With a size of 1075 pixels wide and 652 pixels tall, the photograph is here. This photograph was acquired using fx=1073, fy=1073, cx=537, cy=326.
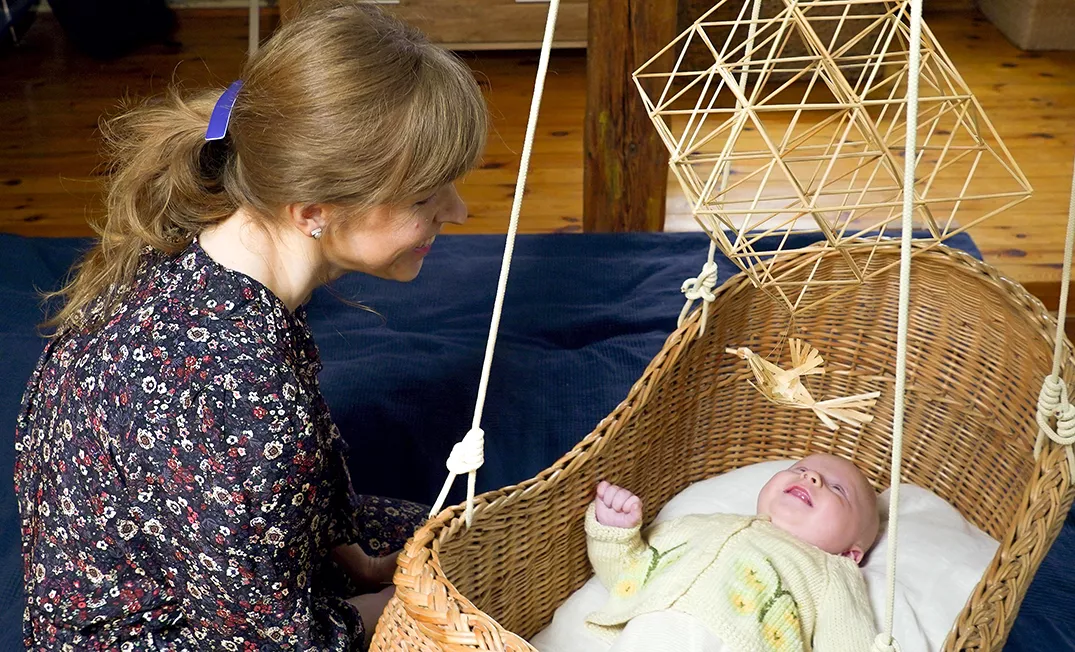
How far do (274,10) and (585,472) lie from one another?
2837mm

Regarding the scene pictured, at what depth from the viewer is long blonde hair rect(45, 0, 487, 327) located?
1.11m

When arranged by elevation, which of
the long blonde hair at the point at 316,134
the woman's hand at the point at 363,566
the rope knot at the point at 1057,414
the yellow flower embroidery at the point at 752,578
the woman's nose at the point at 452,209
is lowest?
the woman's hand at the point at 363,566

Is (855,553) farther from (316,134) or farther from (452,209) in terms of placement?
(316,134)

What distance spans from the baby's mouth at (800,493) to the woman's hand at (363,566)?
1.85 feet

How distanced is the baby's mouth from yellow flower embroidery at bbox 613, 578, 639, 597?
27 cm

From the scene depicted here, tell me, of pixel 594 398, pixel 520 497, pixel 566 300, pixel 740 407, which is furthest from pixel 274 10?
pixel 520 497

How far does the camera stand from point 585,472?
138cm

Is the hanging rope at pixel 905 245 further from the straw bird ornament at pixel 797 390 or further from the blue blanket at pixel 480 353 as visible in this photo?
the blue blanket at pixel 480 353

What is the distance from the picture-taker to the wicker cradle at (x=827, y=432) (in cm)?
118

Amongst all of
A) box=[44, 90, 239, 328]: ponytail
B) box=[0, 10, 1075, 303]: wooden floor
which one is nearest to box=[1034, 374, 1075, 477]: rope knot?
box=[44, 90, 239, 328]: ponytail

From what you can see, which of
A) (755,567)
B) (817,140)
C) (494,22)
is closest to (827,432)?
(755,567)

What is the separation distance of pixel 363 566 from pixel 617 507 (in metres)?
0.39

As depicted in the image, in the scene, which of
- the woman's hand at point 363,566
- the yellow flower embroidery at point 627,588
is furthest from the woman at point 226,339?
the yellow flower embroidery at point 627,588

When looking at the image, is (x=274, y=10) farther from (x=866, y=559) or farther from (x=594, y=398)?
(x=866, y=559)
